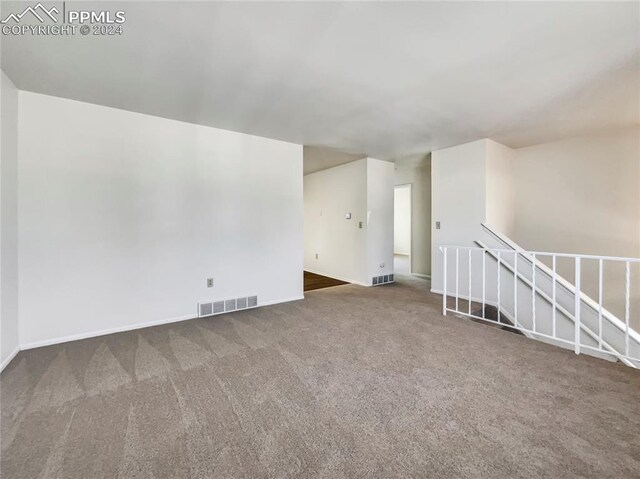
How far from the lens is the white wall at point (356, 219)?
4.96 m

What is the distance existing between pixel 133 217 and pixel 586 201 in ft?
19.8

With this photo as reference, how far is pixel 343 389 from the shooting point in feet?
5.86

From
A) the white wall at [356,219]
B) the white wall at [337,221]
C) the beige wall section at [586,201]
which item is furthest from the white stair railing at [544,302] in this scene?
the white wall at [337,221]

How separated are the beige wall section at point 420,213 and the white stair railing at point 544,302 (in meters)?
1.54

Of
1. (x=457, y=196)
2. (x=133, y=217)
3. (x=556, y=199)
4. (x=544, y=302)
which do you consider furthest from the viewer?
(x=457, y=196)

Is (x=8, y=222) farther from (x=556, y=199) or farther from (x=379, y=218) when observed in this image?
(x=556, y=199)

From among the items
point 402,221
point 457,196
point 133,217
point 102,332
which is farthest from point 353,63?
point 402,221

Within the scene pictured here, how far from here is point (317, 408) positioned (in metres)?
1.60

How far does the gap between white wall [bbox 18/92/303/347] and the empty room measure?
0.07 ft

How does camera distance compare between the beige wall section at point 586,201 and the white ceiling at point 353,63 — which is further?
the beige wall section at point 586,201

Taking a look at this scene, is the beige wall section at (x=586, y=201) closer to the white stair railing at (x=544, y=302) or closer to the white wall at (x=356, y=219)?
the white stair railing at (x=544, y=302)

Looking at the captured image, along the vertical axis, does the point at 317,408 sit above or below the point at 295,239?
below

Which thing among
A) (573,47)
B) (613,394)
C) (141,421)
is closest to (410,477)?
(141,421)

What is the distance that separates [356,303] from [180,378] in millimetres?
2460
